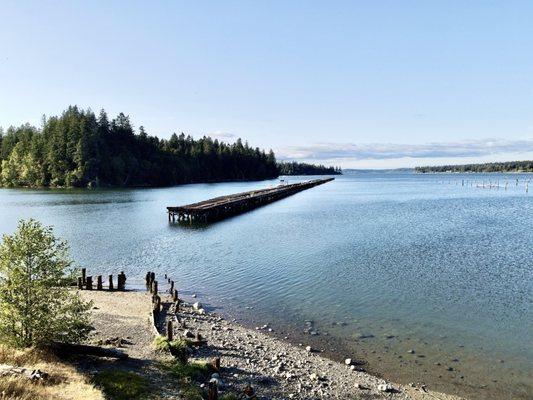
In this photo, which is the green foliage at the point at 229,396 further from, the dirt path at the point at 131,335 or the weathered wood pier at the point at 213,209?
the weathered wood pier at the point at 213,209

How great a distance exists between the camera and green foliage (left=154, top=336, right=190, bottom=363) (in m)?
15.8

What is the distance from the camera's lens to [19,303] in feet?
45.9

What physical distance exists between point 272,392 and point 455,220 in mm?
56016

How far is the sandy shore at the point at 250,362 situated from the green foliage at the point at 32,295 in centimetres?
262

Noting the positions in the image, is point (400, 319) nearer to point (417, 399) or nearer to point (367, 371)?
point (367, 371)

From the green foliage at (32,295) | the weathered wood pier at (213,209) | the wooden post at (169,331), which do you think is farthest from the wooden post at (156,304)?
the weathered wood pier at (213,209)

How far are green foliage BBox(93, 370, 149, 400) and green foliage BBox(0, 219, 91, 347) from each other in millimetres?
2410

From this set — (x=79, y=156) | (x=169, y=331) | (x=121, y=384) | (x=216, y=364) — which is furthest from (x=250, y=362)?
(x=79, y=156)

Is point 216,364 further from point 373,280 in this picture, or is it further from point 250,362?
point 373,280

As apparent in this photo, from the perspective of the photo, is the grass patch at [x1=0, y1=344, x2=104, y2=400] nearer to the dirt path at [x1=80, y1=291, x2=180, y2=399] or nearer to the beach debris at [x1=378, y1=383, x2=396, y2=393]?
the dirt path at [x1=80, y1=291, x2=180, y2=399]

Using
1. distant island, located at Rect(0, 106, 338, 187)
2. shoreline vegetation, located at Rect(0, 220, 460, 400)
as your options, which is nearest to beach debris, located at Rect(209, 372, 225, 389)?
shoreline vegetation, located at Rect(0, 220, 460, 400)

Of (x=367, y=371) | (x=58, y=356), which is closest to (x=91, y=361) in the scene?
(x=58, y=356)

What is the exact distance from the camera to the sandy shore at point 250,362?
1412cm

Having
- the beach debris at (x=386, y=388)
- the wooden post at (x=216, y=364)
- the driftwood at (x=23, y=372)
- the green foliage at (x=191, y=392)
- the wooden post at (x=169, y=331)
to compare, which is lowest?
the beach debris at (x=386, y=388)
